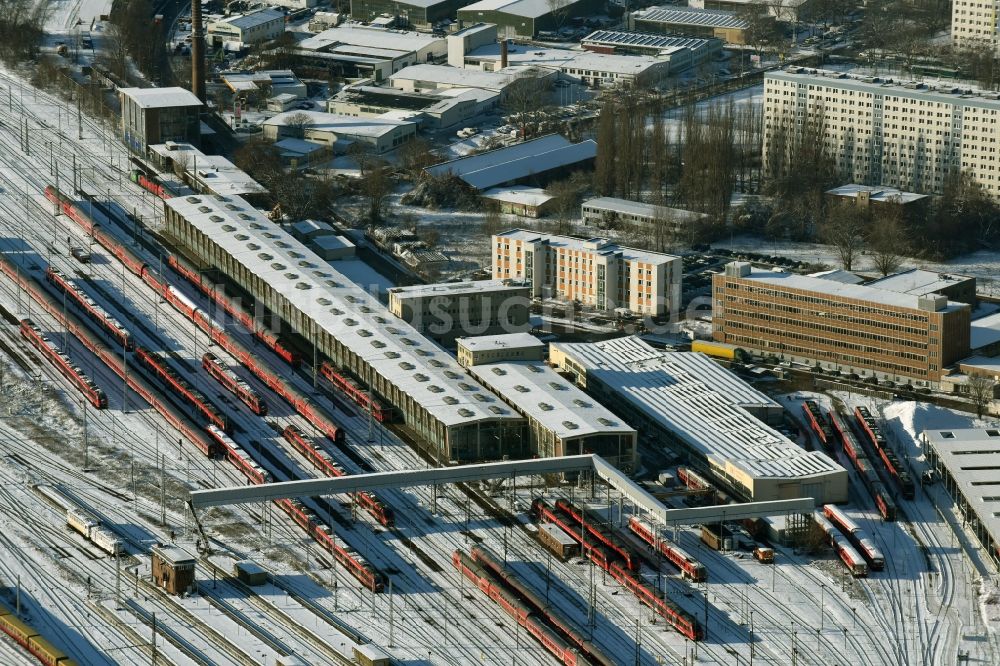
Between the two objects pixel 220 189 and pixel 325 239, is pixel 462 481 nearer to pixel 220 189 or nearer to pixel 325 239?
pixel 325 239

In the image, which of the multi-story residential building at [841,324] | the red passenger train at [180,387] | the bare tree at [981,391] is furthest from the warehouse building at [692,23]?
the red passenger train at [180,387]

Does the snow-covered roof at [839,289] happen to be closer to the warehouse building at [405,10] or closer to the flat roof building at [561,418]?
the flat roof building at [561,418]

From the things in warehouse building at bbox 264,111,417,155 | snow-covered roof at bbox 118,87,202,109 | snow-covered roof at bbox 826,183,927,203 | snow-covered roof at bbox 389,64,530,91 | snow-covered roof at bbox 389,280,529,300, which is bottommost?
snow-covered roof at bbox 389,280,529,300

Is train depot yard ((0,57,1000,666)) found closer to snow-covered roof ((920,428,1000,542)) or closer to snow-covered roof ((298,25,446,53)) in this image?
snow-covered roof ((920,428,1000,542))

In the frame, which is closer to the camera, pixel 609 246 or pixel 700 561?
pixel 700 561

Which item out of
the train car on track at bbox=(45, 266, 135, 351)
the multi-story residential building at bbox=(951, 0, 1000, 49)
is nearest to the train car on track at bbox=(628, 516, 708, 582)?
the train car on track at bbox=(45, 266, 135, 351)

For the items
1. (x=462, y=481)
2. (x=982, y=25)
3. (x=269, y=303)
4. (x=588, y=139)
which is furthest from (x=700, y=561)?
(x=982, y=25)

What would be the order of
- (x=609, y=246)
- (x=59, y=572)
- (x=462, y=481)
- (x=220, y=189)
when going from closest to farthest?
1. (x=59, y=572)
2. (x=462, y=481)
3. (x=609, y=246)
4. (x=220, y=189)
